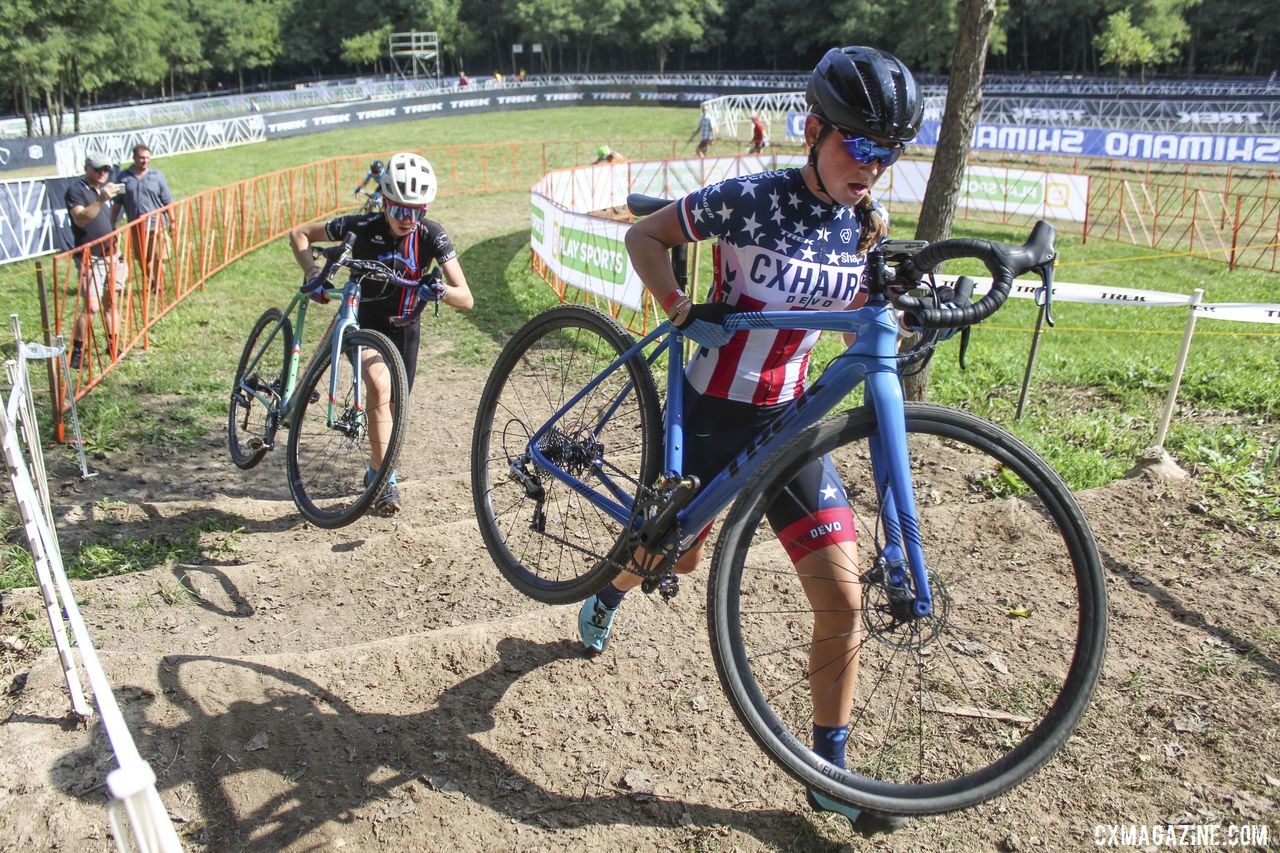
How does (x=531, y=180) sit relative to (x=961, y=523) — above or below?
above

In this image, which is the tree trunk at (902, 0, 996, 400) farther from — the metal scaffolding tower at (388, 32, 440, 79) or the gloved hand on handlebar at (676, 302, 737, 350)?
the metal scaffolding tower at (388, 32, 440, 79)

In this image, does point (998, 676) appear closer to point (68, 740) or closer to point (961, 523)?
point (961, 523)

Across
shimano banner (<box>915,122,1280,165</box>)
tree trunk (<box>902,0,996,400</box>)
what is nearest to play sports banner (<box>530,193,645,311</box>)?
tree trunk (<box>902,0,996,400</box>)

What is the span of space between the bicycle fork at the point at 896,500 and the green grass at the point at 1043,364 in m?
3.49

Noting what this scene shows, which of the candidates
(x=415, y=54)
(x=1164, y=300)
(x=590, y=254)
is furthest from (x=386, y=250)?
(x=415, y=54)

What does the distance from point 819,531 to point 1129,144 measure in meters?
32.5

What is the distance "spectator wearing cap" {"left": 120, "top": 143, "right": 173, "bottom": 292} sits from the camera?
39.6 feet

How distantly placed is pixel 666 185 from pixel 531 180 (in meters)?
5.25

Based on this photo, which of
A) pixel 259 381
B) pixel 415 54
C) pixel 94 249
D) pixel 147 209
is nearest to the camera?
pixel 259 381

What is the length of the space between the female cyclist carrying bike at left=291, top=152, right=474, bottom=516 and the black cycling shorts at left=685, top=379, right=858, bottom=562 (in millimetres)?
3128

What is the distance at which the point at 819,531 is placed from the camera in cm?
312

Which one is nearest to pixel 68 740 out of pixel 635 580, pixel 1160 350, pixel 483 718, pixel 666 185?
pixel 483 718

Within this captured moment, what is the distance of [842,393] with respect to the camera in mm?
2971

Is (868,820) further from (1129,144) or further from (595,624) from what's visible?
(1129,144)
